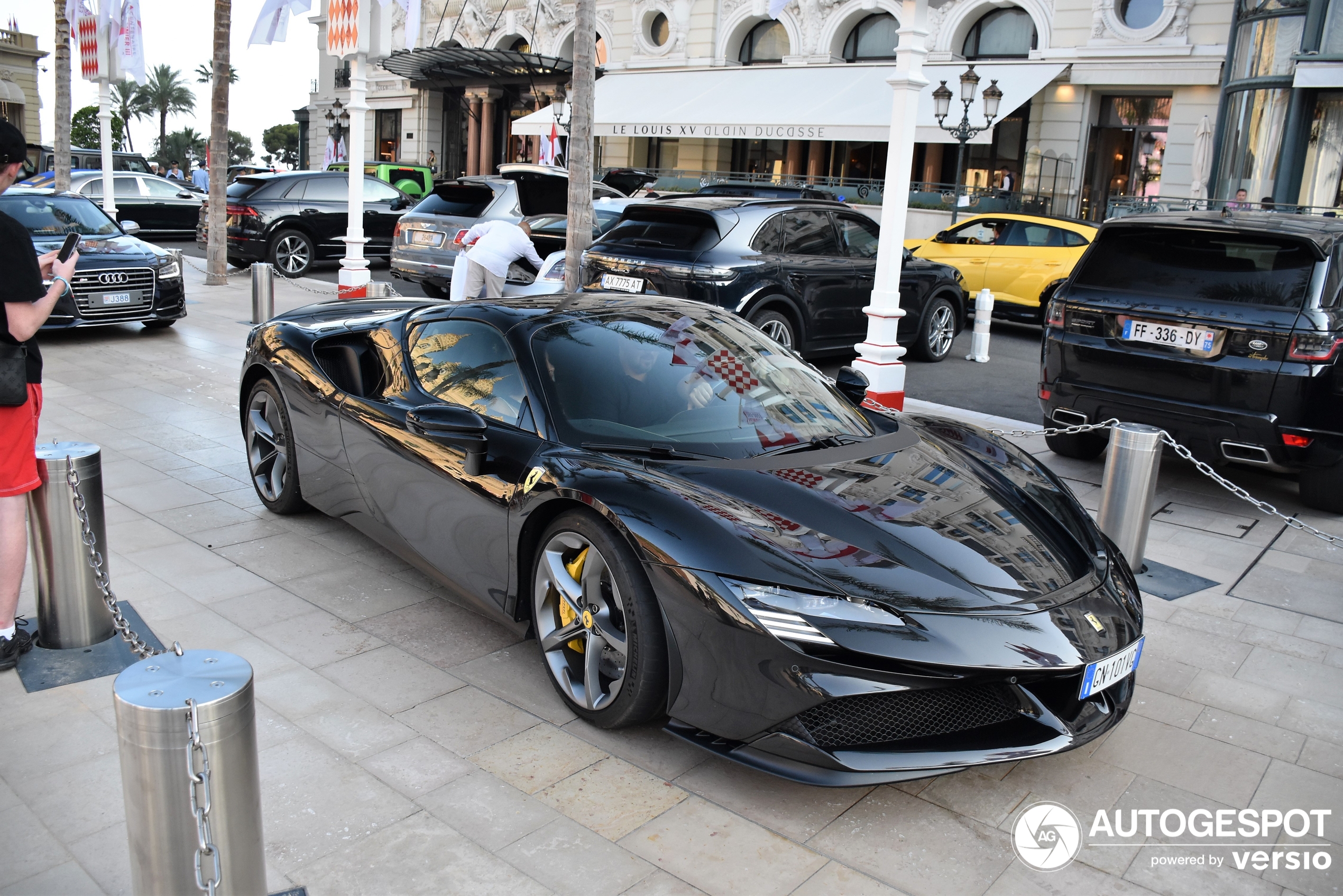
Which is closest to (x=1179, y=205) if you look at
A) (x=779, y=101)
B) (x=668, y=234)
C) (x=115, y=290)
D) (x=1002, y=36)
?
(x=1002, y=36)

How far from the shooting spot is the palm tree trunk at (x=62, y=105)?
20.4 m

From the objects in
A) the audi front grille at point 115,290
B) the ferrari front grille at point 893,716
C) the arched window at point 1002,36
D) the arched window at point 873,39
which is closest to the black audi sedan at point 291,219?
the audi front grille at point 115,290

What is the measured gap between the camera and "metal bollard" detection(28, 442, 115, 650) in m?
3.88

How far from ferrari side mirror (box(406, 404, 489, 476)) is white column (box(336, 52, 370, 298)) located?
9.94 metres

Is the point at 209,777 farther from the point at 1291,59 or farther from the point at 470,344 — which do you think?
the point at 1291,59

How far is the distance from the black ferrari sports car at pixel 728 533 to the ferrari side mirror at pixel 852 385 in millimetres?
15

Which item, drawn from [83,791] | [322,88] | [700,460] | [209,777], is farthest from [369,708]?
[322,88]

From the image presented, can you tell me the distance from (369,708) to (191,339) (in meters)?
8.87

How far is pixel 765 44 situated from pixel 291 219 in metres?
20.2

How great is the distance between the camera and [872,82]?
28.0 m

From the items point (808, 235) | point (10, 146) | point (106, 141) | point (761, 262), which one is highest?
point (106, 141)

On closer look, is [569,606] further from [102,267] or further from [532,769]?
[102,267]

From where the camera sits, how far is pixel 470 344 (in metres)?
4.38

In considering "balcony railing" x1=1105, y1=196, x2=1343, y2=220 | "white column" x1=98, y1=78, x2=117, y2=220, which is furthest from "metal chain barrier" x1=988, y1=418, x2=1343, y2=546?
"white column" x1=98, y1=78, x2=117, y2=220
